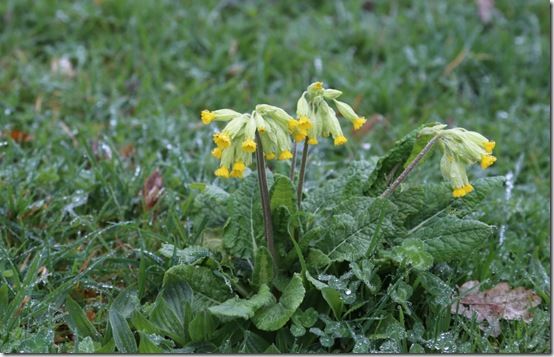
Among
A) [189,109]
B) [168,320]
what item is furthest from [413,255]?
[189,109]

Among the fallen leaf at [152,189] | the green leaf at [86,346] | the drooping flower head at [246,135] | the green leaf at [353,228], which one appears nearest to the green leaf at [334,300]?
the green leaf at [353,228]

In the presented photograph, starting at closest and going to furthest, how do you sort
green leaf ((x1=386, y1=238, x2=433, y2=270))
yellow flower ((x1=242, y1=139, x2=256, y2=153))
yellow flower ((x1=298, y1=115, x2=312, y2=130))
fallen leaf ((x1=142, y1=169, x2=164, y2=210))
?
yellow flower ((x1=242, y1=139, x2=256, y2=153)) → yellow flower ((x1=298, y1=115, x2=312, y2=130)) → green leaf ((x1=386, y1=238, x2=433, y2=270)) → fallen leaf ((x1=142, y1=169, x2=164, y2=210))

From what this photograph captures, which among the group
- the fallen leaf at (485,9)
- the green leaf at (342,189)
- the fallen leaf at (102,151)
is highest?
the fallen leaf at (485,9)

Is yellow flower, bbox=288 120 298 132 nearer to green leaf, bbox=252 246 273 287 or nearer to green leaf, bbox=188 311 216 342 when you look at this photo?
green leaf, bbox=252 246 273 287

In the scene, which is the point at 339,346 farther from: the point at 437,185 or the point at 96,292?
the point at 96,292

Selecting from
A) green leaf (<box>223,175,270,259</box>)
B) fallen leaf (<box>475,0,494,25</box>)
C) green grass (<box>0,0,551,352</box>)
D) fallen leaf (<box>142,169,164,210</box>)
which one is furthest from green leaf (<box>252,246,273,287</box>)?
fallen leaf (<box>475,0,494,25</box>)

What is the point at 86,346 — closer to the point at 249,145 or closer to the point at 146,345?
the point at 146,345

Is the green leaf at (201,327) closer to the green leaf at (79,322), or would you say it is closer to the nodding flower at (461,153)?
the green leaf at (79,322)

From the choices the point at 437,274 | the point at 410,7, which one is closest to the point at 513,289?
the point at 437,274
